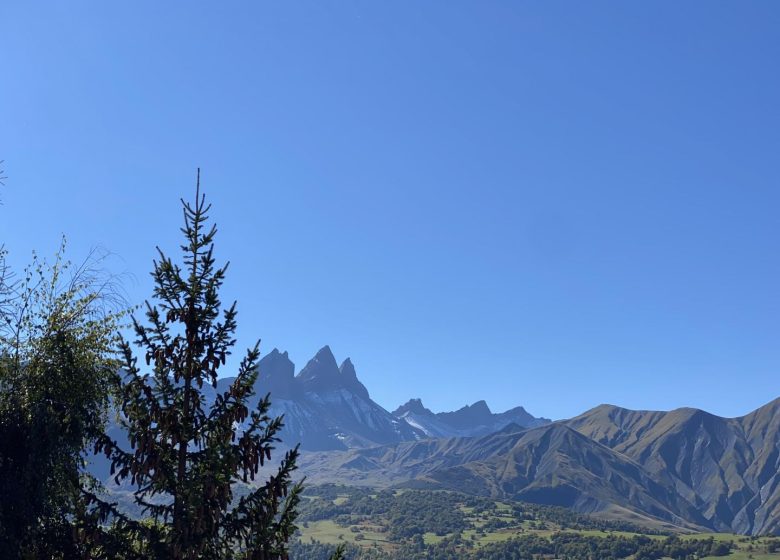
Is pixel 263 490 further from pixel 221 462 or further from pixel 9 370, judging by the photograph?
pixel 9 370

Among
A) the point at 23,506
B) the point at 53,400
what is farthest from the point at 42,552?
the point at 53,400

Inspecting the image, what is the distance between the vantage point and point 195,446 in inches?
754

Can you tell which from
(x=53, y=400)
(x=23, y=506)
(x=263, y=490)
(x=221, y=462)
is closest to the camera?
(x=221, y=462)

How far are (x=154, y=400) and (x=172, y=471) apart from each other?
2085 mm

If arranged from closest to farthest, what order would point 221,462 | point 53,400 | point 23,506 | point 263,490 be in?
1. point 221,462
2. point 263,490
3. point 23,506
4. point 53,400

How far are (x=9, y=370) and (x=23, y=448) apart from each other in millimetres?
2766

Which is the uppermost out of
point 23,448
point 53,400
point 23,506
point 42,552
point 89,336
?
point 89,336

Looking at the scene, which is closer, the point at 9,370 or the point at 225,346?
the point at 225,346

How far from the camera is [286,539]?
63.6ft

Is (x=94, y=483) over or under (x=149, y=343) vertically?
under

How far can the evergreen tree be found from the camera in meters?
17.8

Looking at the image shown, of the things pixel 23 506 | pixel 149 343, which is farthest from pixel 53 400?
pixel 149 343

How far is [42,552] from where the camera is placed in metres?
21.9

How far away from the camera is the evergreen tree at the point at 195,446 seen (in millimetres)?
17766
